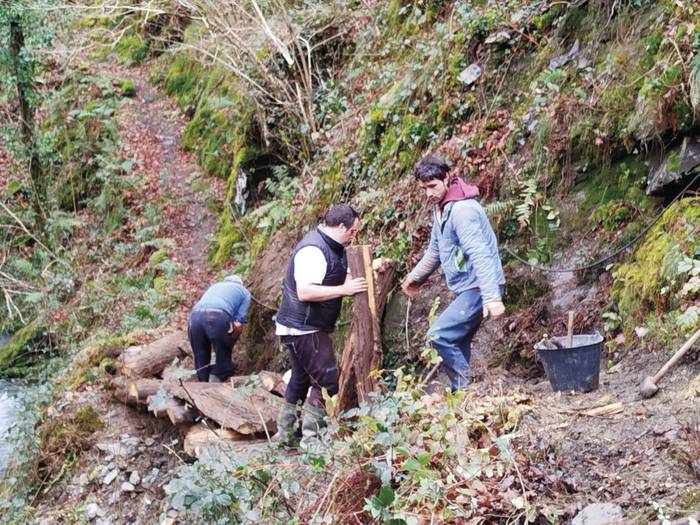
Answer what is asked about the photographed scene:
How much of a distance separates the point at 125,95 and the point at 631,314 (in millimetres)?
17891

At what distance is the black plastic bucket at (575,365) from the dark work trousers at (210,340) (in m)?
4.05

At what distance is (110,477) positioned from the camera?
26.0 feet

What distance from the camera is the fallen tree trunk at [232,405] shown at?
710cm

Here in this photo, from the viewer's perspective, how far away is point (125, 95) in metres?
21.1

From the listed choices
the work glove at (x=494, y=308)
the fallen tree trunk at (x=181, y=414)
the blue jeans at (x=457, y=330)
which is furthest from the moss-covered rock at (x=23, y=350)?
the work glove at (x=494, y=308)

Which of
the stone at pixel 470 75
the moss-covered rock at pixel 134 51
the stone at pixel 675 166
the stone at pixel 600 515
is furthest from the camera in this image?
the moss-covered rock at pixel 134 51

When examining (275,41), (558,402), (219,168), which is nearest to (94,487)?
(558,402)

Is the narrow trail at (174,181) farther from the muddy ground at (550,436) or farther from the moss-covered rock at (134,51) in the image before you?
the moss-covered rock at (134,51)

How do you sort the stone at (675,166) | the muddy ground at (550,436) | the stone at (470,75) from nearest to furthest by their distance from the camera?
the muddy ground at (550,436) → the stone at (675,166) → the stone at (470,75)

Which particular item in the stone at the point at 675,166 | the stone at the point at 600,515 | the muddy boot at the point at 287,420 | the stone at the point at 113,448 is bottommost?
the stone at the point at 113,448

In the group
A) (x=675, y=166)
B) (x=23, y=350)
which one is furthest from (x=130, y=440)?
(x=23, y=350)

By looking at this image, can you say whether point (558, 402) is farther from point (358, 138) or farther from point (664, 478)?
point (358, 138)

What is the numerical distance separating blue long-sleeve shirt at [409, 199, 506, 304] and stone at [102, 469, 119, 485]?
424 cm

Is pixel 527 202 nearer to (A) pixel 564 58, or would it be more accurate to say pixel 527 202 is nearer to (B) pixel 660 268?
(B) pixel 660 268
